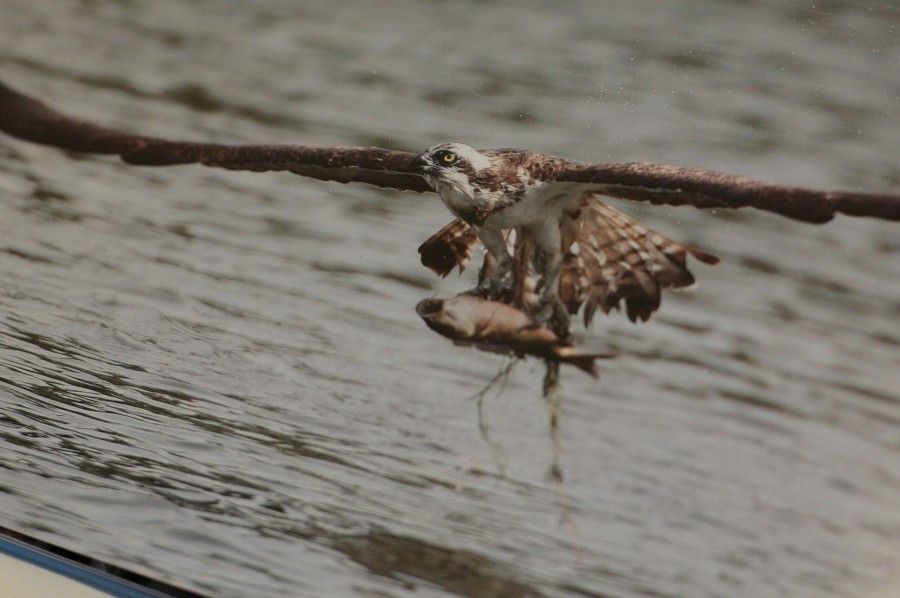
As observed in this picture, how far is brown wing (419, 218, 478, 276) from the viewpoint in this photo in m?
5.15

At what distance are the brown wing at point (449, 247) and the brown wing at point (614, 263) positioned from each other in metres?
0.36

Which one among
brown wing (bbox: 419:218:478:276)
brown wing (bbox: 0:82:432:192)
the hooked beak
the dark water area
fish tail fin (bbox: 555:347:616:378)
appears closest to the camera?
fish tail fin (bbox: 555:347:616:378)

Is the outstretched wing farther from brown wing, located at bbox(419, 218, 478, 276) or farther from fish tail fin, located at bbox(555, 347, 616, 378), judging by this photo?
fish tail fin, located at bbox(555, 347, 616, 378)

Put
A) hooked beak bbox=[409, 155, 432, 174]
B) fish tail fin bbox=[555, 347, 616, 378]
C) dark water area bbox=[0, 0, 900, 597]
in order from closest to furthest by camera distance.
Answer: fish tail fin bbox=[555, 347, 616, 378] < dark water area bbox=[0, 0, 900, 597] < hooked beak bbox=[409, 155, 432, 174]

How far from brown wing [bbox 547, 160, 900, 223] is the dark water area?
1.03 m

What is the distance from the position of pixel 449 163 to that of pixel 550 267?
0.45 m

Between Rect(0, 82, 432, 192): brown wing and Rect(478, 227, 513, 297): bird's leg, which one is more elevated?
Rect(0, 82, 432, 192): brown wing

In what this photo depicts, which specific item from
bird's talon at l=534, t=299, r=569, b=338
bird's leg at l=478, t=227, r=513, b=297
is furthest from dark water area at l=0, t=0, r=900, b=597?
bird's leg at l=478, t=227, r=513, b=297

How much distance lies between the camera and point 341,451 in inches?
203

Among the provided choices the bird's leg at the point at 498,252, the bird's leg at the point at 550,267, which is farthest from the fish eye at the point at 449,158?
the bird's leg at the point at 550,267

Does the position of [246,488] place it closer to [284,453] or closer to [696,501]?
[284,453]

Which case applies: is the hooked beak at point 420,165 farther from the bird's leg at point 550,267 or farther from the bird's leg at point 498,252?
the bird's leg at point 550,267

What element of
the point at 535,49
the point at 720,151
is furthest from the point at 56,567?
the point at 535,49

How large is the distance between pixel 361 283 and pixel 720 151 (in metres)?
2.18
